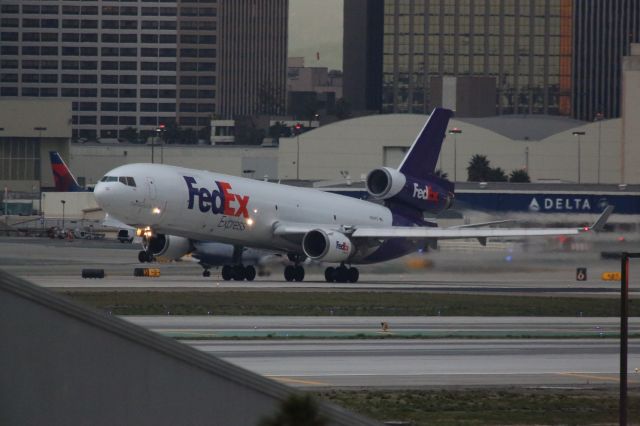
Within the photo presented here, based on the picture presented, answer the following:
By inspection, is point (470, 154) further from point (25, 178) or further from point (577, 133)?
point (25, 178)

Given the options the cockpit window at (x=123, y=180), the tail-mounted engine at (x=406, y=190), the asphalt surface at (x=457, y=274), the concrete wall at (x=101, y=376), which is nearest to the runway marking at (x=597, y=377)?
the concrete wall at (x=101, y=376)

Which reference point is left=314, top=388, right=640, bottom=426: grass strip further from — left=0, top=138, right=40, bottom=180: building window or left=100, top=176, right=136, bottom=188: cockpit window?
left=0, top=138, right=40, bottom=180: building window

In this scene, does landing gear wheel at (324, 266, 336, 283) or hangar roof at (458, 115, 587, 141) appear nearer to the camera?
landing gear wheel at (324, 266, 336, 283)

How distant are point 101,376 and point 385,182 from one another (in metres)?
53.4

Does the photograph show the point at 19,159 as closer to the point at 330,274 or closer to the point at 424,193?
the point at 424,193

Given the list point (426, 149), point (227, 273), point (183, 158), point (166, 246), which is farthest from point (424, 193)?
point (183, 158)

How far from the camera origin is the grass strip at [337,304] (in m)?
48.0

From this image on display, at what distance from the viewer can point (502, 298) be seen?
2213 inches

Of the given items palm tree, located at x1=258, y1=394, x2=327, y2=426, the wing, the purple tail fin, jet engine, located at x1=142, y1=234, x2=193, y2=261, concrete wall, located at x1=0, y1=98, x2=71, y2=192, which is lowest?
jet engine, located at x1=142, y1=234, x2=193, y2=261

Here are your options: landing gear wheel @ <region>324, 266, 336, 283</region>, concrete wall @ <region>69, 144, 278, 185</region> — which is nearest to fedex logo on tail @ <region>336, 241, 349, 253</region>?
landing gear wheel @ <region>324, 266, 336, 283</region>

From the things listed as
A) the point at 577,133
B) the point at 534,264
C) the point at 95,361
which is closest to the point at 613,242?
the point at 534,264

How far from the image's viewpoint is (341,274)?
65.8 meters

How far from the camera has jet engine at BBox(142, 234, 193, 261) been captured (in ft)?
206

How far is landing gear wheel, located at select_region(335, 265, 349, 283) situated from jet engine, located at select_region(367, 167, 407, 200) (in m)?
5.35
